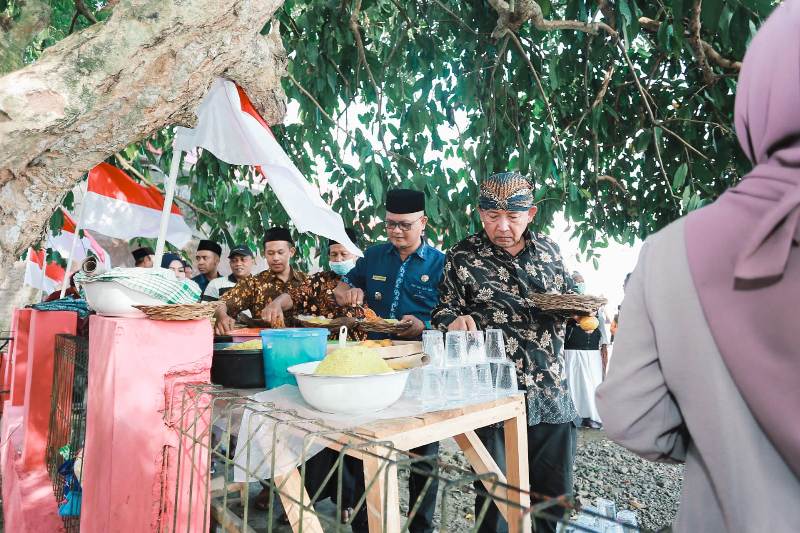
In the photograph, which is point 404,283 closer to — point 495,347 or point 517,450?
point 495,347

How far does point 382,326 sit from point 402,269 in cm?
108

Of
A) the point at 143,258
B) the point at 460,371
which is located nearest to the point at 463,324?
the point at 460,371

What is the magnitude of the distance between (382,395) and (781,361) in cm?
101

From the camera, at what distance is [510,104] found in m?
4.61

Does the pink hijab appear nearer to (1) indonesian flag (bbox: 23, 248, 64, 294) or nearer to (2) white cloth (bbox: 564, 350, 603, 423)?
(2) white cloth (bbox: 564, 350, 603, 423)

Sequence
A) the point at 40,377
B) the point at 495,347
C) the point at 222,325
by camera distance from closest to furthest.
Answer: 1. the point at 495,347
2. the point at 222,325
3. the point at 40,377

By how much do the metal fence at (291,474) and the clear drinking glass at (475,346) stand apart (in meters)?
0.47

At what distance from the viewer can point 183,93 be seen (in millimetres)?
2920

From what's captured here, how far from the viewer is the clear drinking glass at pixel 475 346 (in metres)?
2.08

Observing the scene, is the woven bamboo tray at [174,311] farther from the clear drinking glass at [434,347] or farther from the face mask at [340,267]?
the face mask at [340,267]

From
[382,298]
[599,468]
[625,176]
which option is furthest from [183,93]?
[599,468]

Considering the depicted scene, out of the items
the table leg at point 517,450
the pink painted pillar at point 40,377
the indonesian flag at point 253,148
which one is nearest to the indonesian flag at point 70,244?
the pink painted pillar at point 40,377

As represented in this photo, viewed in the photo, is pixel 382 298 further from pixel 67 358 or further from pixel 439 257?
pixel 67 358

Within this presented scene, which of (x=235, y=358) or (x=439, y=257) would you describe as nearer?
(x=235, y=358)
